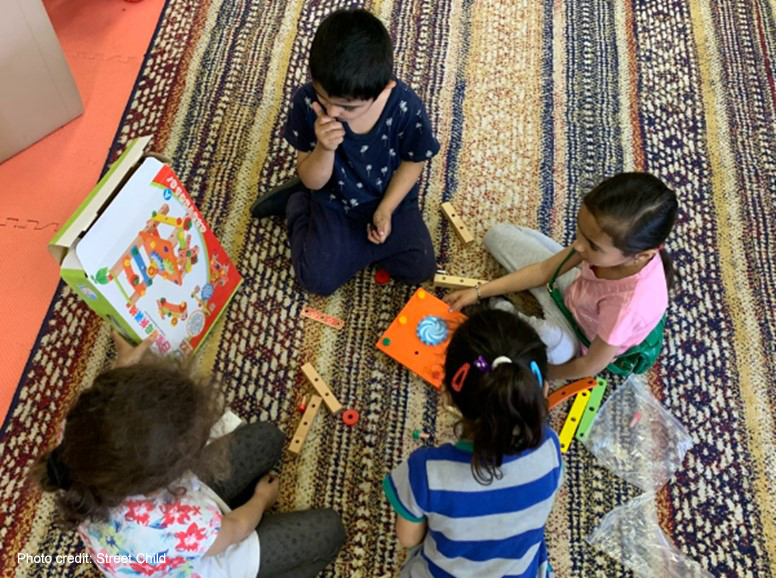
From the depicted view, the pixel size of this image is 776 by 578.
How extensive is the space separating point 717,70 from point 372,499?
135 cm

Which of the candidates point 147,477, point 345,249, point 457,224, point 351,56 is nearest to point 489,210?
point 457,224

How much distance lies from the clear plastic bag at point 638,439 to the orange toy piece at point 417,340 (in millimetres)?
313

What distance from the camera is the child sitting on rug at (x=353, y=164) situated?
101cm

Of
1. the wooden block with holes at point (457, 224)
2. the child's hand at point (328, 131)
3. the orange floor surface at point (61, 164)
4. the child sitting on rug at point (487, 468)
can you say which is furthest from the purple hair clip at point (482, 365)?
the orange floor surface at point (61, 164)

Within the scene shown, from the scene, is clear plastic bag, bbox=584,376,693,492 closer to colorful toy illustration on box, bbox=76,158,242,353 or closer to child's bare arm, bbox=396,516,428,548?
child's bare arm, bbox=396,516,428,548

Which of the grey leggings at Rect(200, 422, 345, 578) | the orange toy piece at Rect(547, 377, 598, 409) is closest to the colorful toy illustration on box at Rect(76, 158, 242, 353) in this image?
the grey leggings at Rect(200, 422, 345, 578)

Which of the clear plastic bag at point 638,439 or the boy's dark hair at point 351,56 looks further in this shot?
the clear plastic bag at point 638,439

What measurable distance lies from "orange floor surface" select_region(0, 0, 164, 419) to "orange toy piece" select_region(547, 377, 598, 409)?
1016mm

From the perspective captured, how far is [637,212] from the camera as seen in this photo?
0.99 meters

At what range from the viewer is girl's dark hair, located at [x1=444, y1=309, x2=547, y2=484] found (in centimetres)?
78

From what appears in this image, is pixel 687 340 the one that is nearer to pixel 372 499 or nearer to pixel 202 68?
pixel 372 499

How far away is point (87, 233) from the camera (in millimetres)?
950

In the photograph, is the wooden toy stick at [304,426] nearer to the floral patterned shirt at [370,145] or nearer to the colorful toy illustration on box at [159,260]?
the colorful toy illustration on box at [159,260]

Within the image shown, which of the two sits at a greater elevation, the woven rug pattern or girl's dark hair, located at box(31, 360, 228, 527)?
girl's dark hair, located at box(31, 360, 228, 527)
